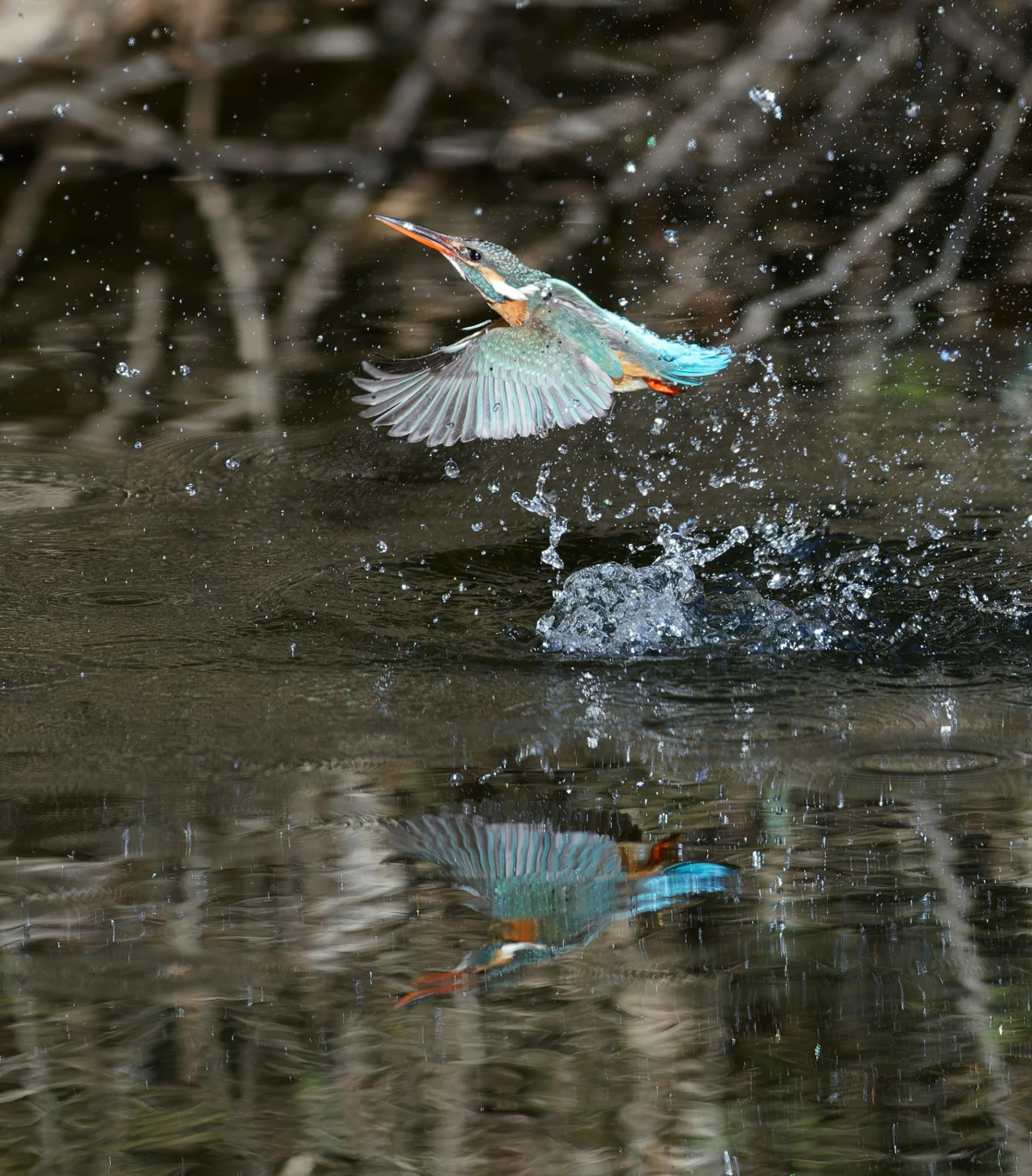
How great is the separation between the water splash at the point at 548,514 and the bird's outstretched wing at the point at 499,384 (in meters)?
0.37

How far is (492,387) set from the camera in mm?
2688

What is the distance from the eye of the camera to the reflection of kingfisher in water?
150cm

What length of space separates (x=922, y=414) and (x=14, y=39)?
292 centimetres

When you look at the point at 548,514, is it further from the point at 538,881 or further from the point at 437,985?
the point at 437,985

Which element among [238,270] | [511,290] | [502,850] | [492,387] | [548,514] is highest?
[238,270]

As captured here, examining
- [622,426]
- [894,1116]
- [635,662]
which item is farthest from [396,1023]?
[622,426]

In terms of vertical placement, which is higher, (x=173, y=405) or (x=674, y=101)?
(x=674, y=101)

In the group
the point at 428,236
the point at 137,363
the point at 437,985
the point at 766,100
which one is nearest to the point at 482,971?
the point at 437,985

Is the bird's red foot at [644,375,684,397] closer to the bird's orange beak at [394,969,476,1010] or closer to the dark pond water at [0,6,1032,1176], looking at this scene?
the dark pond water at [0,6,1032,1176]

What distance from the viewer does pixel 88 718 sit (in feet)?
7.57

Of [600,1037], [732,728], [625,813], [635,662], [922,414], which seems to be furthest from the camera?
[922,414]

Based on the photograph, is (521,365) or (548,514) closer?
(521,365)

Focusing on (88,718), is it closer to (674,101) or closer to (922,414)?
(922,414)

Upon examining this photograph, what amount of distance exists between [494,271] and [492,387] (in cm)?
19
